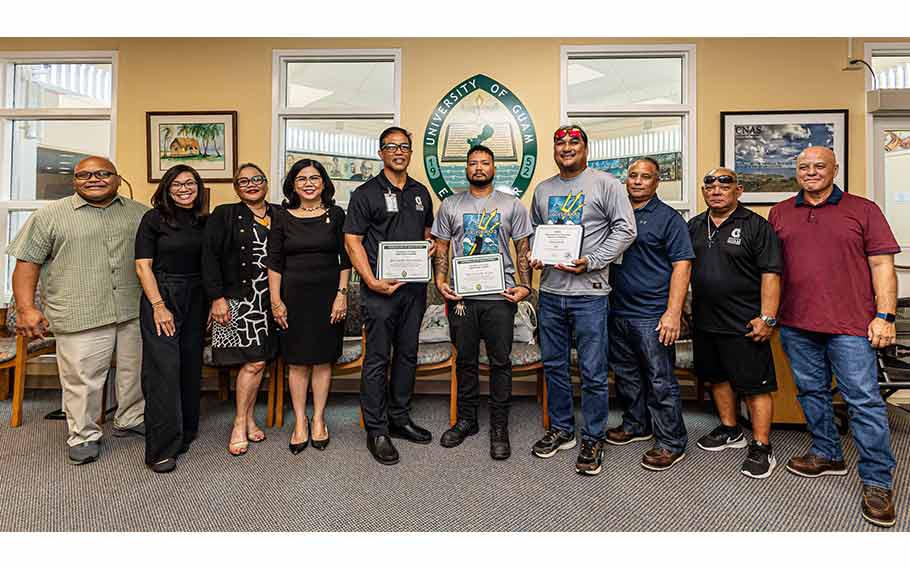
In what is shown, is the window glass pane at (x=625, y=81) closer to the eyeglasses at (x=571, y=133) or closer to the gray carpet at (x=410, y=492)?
the eyeglasses at (x=571, y=133)

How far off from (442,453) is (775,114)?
3715mm

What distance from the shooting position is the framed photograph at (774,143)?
390cm

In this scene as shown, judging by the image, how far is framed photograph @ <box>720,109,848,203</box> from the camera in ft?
12.8

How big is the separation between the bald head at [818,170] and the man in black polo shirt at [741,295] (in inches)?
10.1

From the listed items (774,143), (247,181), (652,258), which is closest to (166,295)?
(247,181)

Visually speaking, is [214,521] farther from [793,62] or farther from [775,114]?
[793,62]

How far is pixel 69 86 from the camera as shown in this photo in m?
4.22

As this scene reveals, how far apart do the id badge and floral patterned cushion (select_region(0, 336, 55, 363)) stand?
2.73 metres

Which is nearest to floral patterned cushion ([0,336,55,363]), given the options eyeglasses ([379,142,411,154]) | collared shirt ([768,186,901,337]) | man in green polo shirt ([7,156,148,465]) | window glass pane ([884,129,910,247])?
man in green polo shirt ([7,156,148,465])

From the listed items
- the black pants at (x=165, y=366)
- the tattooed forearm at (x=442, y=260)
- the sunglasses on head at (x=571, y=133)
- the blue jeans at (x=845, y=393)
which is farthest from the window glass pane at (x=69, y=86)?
the blue jeans at (x=845, y=393)

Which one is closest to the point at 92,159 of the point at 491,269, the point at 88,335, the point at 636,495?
the point at 88,335

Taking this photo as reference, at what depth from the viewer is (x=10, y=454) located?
8.96ft

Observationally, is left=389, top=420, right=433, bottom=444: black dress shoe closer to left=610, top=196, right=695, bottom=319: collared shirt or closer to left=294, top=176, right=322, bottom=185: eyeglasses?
left=610, top=196, right=695, bottom=319: collared shirt

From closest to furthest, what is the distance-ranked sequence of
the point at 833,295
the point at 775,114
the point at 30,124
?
the point at 833,295 < the point at 775,114 < the point at 30,124
